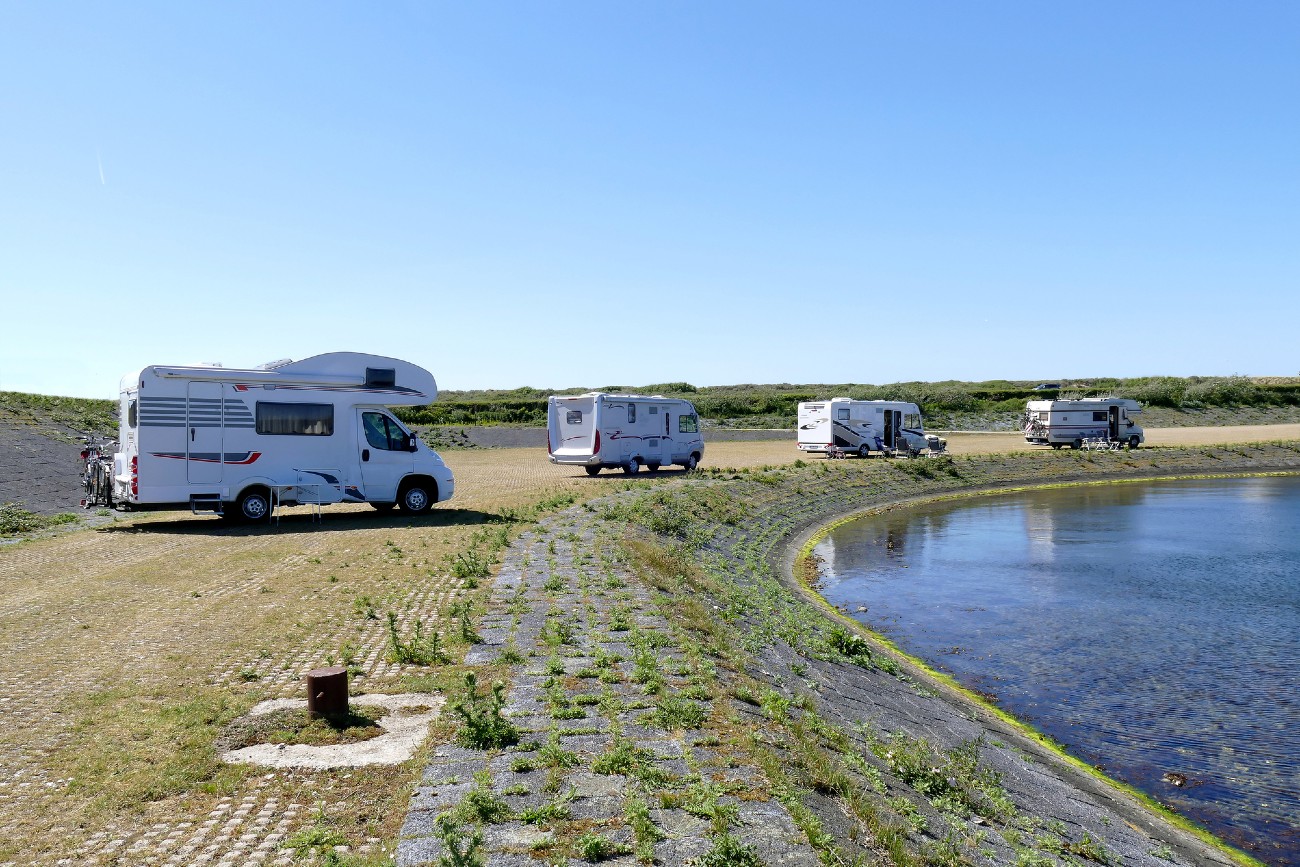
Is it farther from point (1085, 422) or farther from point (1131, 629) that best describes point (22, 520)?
point (1085, 422)

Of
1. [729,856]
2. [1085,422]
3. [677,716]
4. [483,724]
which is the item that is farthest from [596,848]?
[1085,422]

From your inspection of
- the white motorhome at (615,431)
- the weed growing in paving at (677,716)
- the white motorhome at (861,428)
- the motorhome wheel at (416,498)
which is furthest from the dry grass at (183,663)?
the white motorhome at (861,428)

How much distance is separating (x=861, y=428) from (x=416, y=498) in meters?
25.4

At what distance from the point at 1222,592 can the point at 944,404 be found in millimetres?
69477

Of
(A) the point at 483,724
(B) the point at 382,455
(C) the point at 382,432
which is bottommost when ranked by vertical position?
(A) the point at 483,724

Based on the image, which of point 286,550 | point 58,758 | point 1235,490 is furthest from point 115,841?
point 1235,490

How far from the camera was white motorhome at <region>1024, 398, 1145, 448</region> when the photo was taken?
159 feet

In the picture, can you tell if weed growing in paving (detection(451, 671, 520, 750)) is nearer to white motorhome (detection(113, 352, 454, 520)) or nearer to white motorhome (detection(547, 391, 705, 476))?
white motorhome (detection(113, 352, 454, 520))

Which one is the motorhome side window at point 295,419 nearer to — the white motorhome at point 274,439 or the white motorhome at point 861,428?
the white motorhome at point 274,439

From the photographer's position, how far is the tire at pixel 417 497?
21078 mm

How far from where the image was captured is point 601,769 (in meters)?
6.02

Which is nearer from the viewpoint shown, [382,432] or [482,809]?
[482,809]

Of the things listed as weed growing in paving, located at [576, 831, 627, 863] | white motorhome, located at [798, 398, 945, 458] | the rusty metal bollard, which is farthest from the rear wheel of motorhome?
white motorhome, located at [798, 398, 945, 458]

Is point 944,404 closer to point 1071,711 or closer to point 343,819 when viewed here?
point 1071,711
